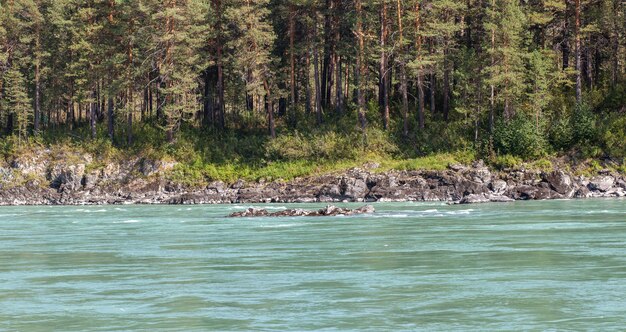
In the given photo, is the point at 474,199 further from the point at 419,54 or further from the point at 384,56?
the point at 384,56

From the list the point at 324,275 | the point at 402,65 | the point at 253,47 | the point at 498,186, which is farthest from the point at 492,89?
the point at 324,275

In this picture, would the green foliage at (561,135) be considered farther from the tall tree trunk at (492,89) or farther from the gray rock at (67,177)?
the gray rock at (67,177)

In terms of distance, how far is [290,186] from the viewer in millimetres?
64750

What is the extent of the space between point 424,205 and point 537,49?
70.6ft

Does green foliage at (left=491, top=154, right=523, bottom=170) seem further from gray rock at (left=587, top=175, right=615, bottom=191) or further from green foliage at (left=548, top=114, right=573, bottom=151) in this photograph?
gray rock at (left=587, top=175, right=615, bottom=191)

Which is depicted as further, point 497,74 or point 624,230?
point 497,74

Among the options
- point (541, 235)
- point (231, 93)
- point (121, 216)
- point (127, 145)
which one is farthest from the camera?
point (231, 93)

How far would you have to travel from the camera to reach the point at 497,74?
65.2m

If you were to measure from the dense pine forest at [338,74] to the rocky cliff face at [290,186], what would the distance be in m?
2.42

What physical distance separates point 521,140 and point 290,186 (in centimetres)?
1599

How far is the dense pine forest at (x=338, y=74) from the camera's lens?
65875 mm

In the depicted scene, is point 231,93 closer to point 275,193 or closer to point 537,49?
point 275,193

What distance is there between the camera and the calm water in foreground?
18.2m

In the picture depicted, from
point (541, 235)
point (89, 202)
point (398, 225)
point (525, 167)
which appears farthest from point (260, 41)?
point (541, 235)
